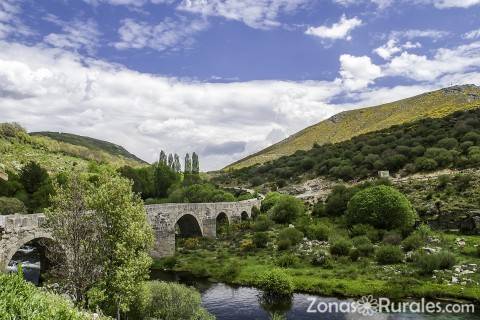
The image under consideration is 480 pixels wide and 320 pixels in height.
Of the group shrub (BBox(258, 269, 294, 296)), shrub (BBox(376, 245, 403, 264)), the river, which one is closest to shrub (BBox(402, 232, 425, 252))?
shrub (BBox(376, 245, 403, 264))

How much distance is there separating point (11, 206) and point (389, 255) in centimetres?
5322

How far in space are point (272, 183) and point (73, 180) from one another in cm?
9580

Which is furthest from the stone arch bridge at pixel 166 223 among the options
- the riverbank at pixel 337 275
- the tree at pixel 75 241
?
the riverbank at pixel 337 275

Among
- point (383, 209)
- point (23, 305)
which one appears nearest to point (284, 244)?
point (383, 209)

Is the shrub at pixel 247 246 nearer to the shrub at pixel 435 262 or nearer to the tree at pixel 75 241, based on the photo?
the shrub at pixel 435 262

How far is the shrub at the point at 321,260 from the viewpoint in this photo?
46688mm

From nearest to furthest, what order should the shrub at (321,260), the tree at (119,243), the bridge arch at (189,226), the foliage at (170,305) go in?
the tree at (119,243) < the foliage at (170,305) < the shrub at (321,260) < the bridge arch at (189,226)

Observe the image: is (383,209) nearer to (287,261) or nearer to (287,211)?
(287,261)

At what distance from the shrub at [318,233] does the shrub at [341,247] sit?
19.9 feet

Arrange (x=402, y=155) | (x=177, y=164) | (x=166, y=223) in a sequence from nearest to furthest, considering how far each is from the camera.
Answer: (x=166, y=223) < (x=402, y=155) < (x=177, y=164)

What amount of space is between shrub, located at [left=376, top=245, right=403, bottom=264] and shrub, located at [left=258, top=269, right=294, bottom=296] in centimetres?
1261

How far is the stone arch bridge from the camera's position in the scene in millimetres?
29188

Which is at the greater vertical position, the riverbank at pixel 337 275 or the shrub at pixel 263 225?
the shrub at pixel 263 225

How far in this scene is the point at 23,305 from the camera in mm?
12289
